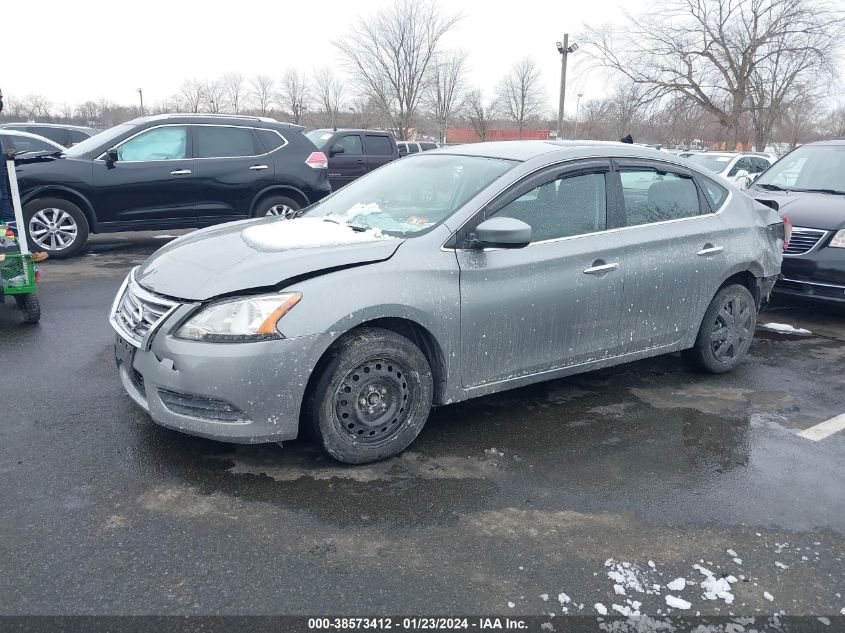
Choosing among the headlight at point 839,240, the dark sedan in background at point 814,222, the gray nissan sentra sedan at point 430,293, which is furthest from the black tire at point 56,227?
the headlight at point 839,240

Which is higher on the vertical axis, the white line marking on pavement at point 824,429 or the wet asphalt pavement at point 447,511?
the wet asphalt pavement at point 447,511

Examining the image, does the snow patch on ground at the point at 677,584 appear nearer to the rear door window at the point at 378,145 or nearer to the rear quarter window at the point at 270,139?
the rear quarter window at the point at 270,139

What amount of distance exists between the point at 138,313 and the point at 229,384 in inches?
29.6

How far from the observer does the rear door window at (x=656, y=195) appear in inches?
177

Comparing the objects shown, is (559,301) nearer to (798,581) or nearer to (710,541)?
(710,541)

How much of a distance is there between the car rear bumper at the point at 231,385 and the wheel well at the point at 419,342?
0.43ft

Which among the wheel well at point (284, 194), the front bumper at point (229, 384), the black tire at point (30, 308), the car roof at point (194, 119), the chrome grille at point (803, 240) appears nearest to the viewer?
the front bumper at point (229, 384)

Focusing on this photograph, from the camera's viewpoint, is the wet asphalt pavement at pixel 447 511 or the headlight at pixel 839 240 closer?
the wet asphalt pavement at pixel 447 511

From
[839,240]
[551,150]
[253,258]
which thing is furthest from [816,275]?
[253,258]

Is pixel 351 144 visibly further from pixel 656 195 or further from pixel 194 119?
pixel 656 195

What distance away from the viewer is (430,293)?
3572 millimetres

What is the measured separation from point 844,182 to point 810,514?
5.57m

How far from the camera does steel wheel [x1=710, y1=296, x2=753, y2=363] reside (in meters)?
5.02

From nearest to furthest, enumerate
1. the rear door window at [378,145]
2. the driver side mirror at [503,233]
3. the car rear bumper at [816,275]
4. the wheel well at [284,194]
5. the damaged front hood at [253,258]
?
1. the damaged front hood at [253,258]
2. the driver side mirror at [503,233]
3. the car rear bumper at [816,275]
4. the wheel well at [284,194]
5. the rear door window at [378,145]
